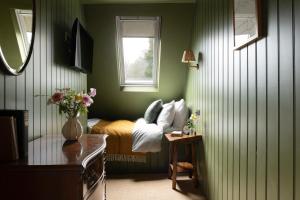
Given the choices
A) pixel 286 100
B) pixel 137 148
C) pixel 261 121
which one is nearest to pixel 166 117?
pixel 137 148

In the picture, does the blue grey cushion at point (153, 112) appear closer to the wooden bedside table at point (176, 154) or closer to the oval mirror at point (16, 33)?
the wooden bedside table at point (176, 154)

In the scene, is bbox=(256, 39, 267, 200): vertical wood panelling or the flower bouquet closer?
bbox=(256, 39, 267, 200): vertical wood panelling

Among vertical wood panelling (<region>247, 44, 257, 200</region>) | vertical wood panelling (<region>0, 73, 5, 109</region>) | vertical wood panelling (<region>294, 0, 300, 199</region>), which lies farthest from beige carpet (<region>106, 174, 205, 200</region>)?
vertical wood panelling (<region>294, 0, 300, 199</region>)

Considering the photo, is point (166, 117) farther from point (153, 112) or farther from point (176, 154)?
point (176, 154)

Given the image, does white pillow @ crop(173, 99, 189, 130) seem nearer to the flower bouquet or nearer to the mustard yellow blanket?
the mustard yellow blanket

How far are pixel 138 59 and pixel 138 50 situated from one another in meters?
0.18

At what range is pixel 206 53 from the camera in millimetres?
2867

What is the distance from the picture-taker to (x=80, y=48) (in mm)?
2865

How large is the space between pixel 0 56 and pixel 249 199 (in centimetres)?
171

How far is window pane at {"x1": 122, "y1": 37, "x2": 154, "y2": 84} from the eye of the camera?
4.40 metres

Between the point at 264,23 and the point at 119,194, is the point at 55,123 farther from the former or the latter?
the point at 264,23

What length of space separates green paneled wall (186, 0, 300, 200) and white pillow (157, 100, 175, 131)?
1074 millimetres

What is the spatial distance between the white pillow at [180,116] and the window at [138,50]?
37.8 inches

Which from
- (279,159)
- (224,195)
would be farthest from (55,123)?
(279,159)
